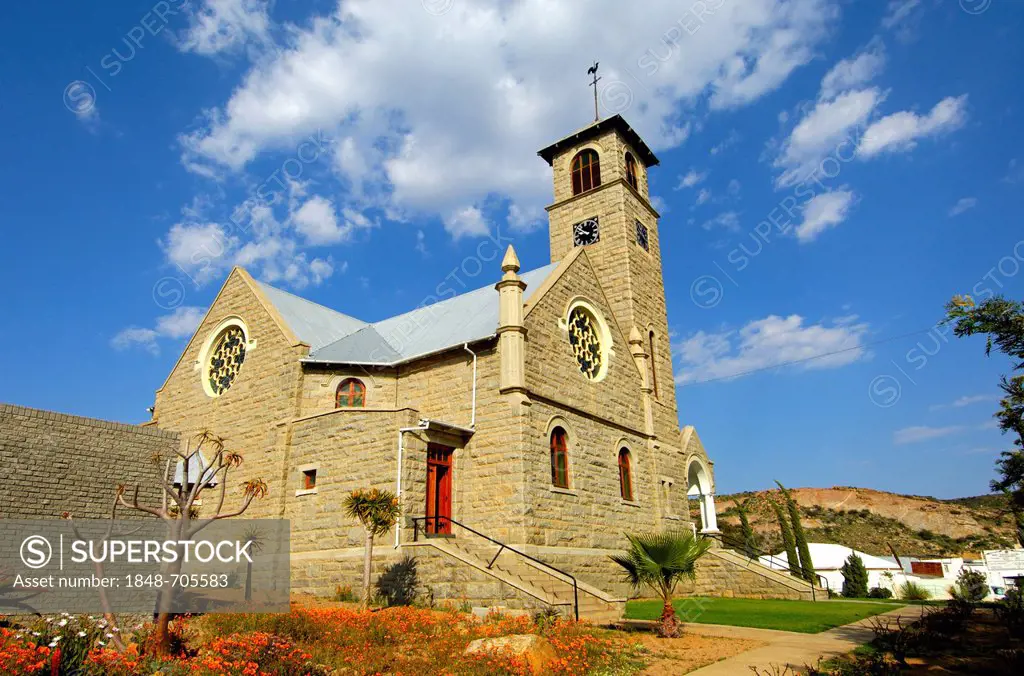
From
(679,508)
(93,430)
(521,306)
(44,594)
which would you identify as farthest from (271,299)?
(679,508)

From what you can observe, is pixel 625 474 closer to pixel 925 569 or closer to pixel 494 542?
pixel 494 542

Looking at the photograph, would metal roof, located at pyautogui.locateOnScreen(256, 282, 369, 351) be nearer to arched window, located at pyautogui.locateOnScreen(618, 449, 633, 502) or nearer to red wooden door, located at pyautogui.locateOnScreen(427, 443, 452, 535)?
red wooden door, located at pyautogui.locateOnScreen(427, 443, 452, 535)

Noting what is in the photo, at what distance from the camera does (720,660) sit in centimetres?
1073

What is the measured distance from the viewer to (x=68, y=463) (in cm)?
1602

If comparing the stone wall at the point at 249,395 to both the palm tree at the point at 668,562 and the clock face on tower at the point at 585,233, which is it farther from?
the clock face on tower at the point at 585,233

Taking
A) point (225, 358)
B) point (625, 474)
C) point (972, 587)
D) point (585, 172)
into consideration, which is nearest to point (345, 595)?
point (625, 474)

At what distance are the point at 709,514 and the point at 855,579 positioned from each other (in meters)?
6.13

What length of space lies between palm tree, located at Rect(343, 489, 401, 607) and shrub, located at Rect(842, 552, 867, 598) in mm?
20409

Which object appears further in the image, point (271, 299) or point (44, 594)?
point (271, 299)

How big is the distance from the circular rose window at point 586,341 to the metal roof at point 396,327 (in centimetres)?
190

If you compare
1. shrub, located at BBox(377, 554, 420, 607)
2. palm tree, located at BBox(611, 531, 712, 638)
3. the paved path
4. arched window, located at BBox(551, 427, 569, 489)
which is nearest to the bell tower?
arched window, located at BBox(551, 427, 569, 489)

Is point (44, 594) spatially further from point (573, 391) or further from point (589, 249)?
point (589, 249)

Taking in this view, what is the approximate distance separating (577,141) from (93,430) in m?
23.4

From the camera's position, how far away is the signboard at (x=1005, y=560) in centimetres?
2748
